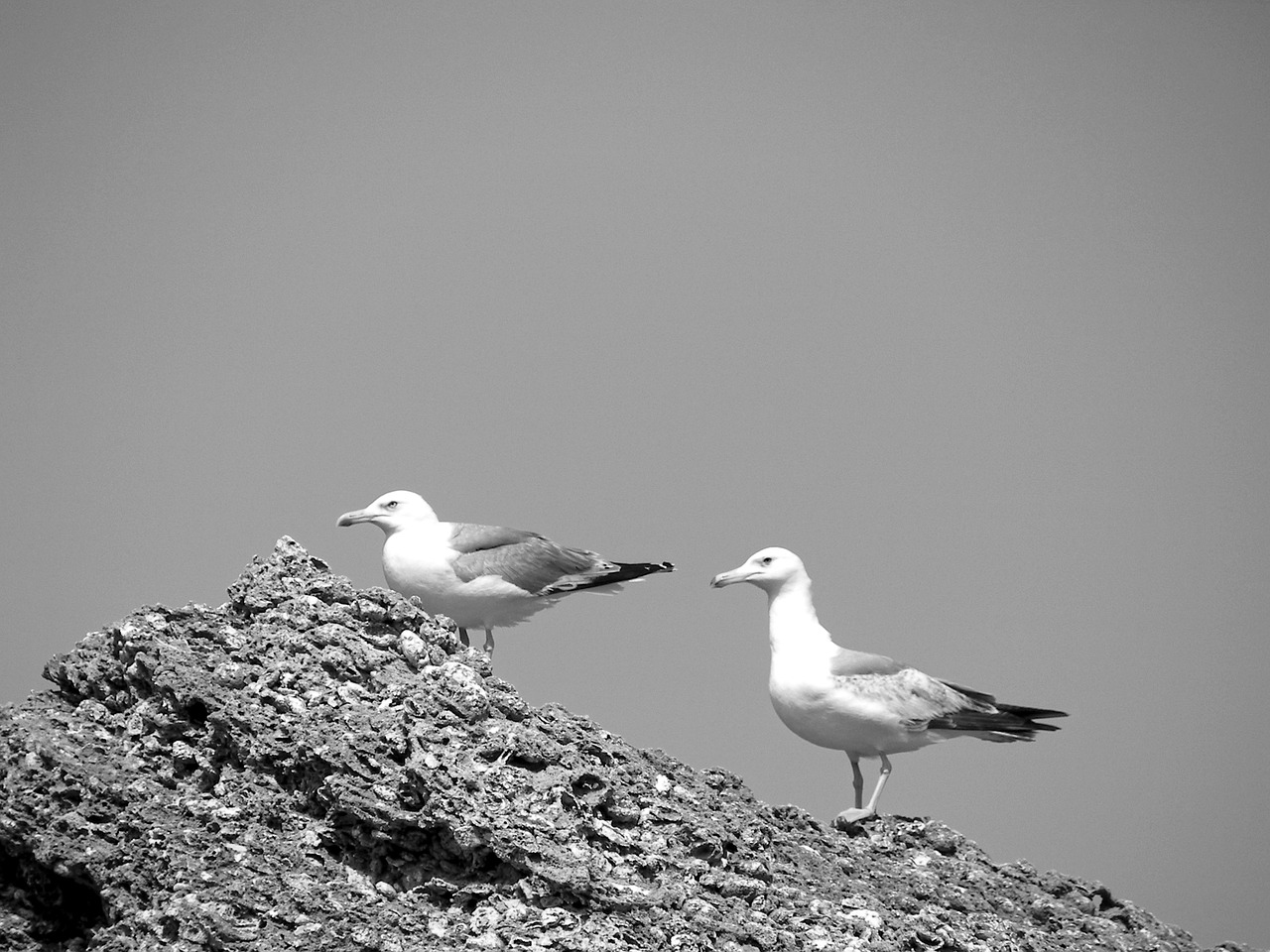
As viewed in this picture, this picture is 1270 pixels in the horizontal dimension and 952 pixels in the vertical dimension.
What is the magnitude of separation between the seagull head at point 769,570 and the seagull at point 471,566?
6.50ft

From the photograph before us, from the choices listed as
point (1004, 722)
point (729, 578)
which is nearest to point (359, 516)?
point (729, 578)

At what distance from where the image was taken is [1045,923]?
431 inches

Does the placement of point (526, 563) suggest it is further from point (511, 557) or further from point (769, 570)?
point (769, 570)

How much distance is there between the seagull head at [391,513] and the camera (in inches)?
674

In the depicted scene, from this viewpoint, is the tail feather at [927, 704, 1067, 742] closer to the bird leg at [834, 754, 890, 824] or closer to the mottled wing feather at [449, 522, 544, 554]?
the bird leg at [834, 754, 890, 824]

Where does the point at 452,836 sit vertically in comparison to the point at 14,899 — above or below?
above

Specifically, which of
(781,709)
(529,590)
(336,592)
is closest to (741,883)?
(336,592)

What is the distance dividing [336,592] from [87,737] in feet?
6.26

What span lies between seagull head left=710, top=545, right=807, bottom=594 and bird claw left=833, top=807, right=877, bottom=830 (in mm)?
2823

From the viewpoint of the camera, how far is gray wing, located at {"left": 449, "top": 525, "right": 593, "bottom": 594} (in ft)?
54.1

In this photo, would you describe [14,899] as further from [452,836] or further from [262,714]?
[452,836]

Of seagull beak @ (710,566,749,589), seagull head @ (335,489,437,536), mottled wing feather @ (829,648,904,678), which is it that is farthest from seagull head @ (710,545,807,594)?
seagull head @ (335,489,437,536)

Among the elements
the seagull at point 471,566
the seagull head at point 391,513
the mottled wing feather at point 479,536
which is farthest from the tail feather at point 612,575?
the seagull head at point 391,513

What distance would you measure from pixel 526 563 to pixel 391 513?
1.65 m
